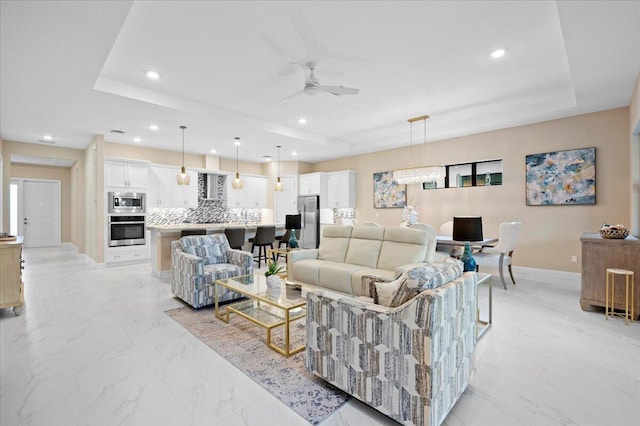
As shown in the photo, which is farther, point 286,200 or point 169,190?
point 286,200

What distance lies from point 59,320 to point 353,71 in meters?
4.50

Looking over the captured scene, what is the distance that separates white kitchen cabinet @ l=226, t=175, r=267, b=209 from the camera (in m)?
8.73

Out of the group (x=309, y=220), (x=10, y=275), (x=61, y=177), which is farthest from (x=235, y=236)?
(x=61, y=177)

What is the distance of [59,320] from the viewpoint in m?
3.44

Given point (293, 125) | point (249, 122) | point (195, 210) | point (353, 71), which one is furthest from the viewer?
point (195, 210)

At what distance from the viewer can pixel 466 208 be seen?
6.20 m

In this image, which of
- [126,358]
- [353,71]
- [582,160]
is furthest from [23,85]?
[582,160]

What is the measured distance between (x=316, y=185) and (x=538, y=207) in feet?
17.4

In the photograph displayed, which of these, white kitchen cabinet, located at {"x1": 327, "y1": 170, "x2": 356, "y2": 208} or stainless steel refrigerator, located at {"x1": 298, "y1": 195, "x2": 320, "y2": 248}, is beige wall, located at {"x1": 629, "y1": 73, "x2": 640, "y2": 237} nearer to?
white kitchen cabinet, located at {"x1": 327, "y1": 170, "x2": 356, "y2": 208}

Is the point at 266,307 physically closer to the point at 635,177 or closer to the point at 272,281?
the point at 272,281

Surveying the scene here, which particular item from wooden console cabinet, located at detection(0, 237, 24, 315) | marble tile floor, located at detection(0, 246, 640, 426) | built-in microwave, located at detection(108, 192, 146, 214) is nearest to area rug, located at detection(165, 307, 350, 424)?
marble tile floor, located at detection(0, 246, 640, 426)

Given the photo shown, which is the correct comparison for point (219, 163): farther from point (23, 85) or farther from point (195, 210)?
point (23, 85)

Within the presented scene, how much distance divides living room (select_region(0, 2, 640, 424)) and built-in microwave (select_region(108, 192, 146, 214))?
221 mm

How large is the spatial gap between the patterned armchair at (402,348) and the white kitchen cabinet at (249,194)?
7.11 metres
